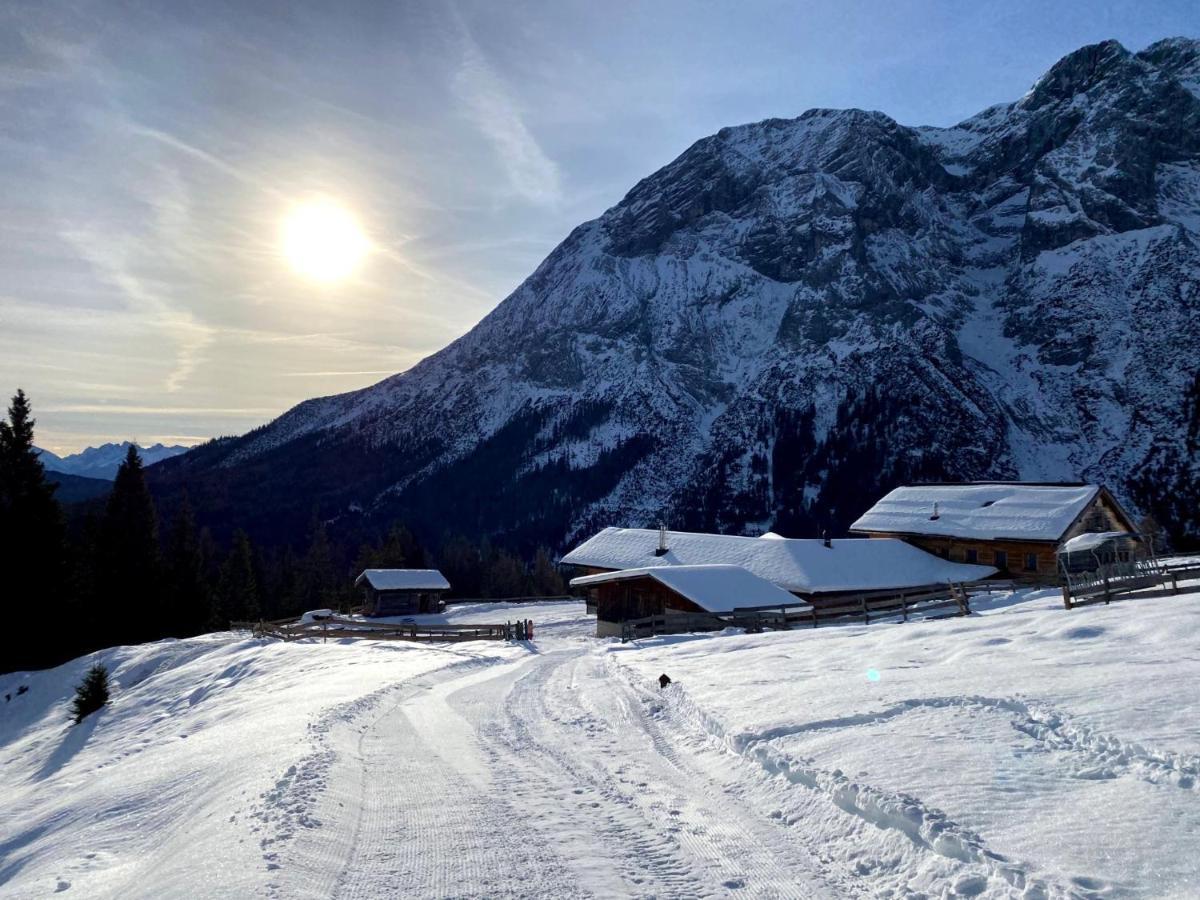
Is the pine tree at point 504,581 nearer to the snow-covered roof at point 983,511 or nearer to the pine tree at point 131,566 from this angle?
the pine tree at point 131,566

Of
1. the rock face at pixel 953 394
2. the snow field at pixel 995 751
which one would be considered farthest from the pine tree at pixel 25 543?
the rock face at pixel 953 394

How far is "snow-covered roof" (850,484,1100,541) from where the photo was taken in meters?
48.0

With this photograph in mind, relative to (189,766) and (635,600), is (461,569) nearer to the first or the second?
(635,600)

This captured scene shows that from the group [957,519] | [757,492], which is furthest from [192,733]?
[757,492]

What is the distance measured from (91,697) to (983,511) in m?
53.7

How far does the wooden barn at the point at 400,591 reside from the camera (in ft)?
191

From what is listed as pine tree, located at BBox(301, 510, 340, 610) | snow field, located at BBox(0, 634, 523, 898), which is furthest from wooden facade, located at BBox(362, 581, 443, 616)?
snow field, located at BBox(0, 634, 523, 898)

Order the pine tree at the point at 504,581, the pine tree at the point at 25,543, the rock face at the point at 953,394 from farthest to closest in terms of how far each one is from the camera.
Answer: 1. the rock face at the point at 953,394
2. the pine tree at the point at 504,581
3. the pine tree at the point at 25,543

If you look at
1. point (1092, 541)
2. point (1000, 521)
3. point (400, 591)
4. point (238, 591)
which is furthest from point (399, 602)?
point (1092, 541)

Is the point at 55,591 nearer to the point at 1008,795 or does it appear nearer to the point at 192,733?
the point at 192,733

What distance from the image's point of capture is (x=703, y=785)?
990 cm

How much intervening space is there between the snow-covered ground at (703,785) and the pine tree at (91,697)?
378 inches

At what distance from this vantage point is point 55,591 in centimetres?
4241

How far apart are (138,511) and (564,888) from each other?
53.9 m
